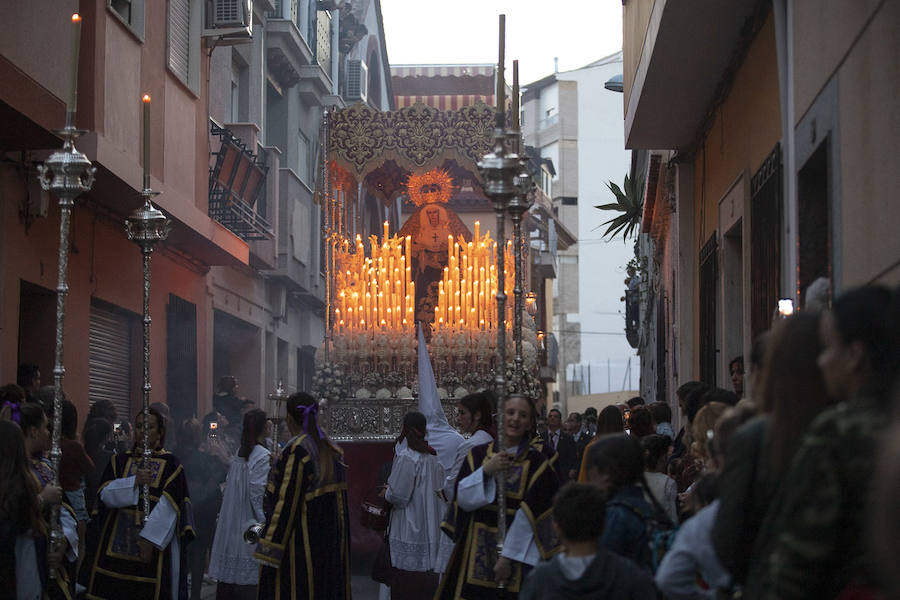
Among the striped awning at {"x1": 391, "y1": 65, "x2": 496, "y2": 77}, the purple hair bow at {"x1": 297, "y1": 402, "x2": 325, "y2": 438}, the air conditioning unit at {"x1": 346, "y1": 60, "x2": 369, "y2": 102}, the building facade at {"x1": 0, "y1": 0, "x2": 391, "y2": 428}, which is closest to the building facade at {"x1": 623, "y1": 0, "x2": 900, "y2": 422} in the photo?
the purple hair bow at {"x1": 297, "y1": 402, "x2": 325, "y2": 438}

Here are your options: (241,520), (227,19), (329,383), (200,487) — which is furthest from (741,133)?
(227,19)

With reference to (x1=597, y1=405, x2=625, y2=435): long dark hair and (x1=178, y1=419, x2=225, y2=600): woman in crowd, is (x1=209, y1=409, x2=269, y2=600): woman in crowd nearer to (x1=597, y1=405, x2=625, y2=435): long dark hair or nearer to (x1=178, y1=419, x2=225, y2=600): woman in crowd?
(x1=178, y1=419, x2=225, y2=600): woman in crowd

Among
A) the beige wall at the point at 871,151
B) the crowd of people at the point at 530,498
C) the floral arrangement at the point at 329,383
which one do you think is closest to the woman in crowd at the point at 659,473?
the crowd of people at the point at 530,498

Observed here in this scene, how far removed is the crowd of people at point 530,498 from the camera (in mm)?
3203

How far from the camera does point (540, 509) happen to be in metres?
7.41

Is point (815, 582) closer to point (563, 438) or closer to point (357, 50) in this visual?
point (563, 438)

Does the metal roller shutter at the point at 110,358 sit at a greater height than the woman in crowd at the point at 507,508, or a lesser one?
greater

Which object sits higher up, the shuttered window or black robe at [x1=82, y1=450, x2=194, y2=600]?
the shuttered window

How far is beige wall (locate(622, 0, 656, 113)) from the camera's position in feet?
39.2

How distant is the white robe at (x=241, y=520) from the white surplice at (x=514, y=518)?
2955 millimetres

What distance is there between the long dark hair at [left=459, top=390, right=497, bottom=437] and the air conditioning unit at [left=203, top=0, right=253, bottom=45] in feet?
35.0

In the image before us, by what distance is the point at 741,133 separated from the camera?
11.1 m

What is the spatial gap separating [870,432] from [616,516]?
2.26m

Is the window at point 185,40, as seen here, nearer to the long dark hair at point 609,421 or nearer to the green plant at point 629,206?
the green plant at point 629,206
